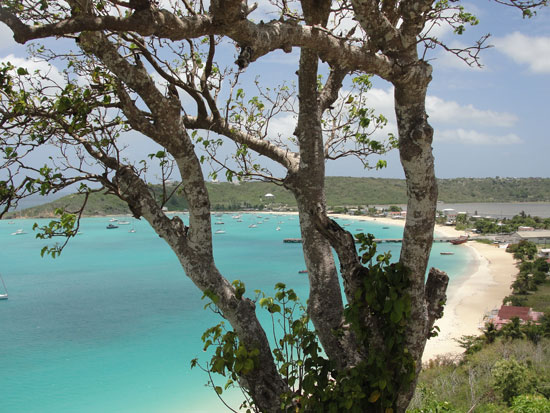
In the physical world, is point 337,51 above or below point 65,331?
above

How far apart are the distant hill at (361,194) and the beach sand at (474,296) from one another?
64373mm

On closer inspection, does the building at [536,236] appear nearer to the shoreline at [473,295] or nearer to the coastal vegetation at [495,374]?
the shoreline at [473,295]

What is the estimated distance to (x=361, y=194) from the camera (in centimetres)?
11856

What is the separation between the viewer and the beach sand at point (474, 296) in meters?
20.4

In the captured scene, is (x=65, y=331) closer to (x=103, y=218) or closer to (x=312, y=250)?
(x=312, y=250)

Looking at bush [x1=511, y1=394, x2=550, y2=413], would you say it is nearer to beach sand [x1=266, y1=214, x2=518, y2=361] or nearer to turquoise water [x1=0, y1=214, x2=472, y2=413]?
turquoise water [x1=0, y1=214, x2=472, y2=413]

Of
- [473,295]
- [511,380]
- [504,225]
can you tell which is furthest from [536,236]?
[511,380]

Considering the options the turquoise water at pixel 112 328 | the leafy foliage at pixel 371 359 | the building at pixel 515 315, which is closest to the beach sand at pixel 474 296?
the building at pixel 515 315

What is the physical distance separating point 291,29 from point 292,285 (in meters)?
32.9

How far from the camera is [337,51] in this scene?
2.86 m

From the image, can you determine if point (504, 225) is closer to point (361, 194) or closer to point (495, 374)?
point (361, 194)

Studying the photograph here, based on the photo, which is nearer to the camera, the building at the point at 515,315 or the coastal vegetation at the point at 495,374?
the coastal vegetation at the point at 495,374

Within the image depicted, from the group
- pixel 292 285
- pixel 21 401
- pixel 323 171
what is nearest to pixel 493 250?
pixel 292 285

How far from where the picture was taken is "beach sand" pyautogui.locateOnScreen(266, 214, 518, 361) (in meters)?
20.4
